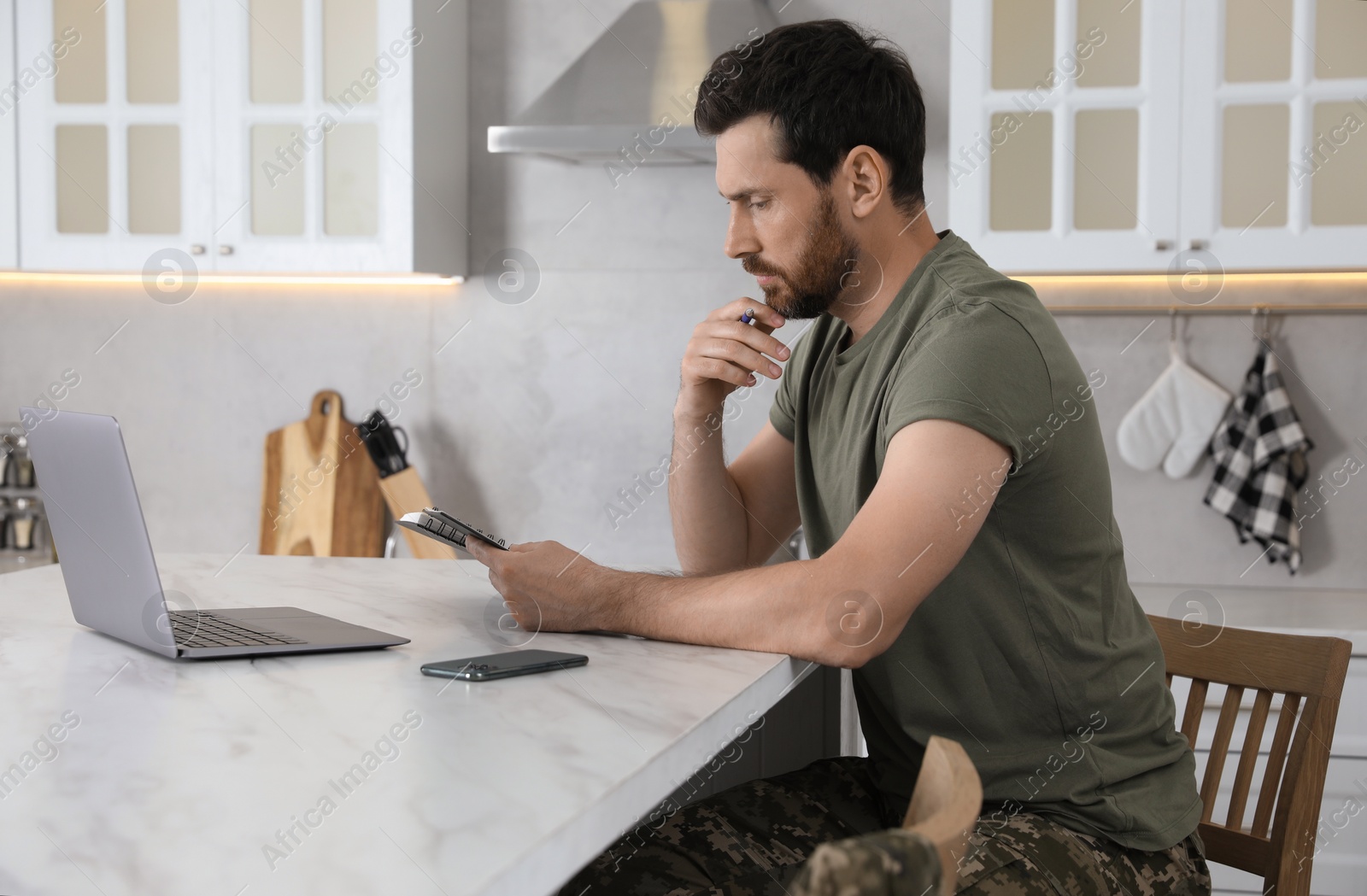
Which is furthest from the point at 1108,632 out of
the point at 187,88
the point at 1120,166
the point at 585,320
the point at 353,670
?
the point at 187,88

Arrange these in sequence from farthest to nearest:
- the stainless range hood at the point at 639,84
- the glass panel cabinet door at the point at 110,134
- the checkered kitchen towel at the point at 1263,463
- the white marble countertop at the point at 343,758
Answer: the glass panel cabinet door at the point at 110,134 → the checkered kitchen towel at the point at 1263,463 → the stainless range hood at the point at 639,84 → the white marble countertop at the point at 343,758

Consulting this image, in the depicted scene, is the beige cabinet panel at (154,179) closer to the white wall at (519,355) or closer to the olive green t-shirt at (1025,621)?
the white wall at (519,355)

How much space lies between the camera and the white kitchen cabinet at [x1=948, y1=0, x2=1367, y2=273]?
7.30 feet

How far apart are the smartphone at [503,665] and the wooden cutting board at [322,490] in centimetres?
190

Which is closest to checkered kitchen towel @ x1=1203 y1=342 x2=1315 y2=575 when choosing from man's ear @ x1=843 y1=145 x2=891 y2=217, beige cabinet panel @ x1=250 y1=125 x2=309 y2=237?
man's ear @ x1=843 y1=145 x2=891 y2=217

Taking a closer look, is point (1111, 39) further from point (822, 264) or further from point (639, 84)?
point (822, 264)

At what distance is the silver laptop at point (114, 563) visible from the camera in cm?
102

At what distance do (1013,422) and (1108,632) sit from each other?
29 cm

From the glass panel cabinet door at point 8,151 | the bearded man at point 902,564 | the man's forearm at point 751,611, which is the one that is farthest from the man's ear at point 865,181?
the glass panel cabinet door at point 8,151

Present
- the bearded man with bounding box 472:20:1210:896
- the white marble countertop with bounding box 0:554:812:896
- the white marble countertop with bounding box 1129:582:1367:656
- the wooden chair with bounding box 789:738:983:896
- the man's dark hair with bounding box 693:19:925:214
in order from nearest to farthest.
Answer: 1. the wooden chair with bounding box 789:738:983:896
2. the white marble countertop with bounding box 0:554:812:896
3. the bearded man with bounding box 472:20:1210:896
4. the man's dark hair with bounding box 693:19:925:214
5. the white marble countertop with bounding box 1129:582:1367:656

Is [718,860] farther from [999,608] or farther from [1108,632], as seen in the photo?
[1108,632]

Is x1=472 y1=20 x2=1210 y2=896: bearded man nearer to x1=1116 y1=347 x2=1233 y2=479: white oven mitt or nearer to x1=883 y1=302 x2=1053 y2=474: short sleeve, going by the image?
x1=883 y1=302 x2=1053 y2=474: short sleeve

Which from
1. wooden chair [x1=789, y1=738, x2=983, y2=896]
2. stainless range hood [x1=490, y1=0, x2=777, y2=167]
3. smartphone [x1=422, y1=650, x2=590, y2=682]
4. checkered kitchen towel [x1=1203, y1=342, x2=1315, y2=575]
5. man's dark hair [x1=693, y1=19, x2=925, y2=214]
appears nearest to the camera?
wooden chair [x1=789, y1=738, x2=983, y2=896]

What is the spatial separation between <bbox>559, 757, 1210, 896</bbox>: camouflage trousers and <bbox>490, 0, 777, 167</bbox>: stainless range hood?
4.84ft
